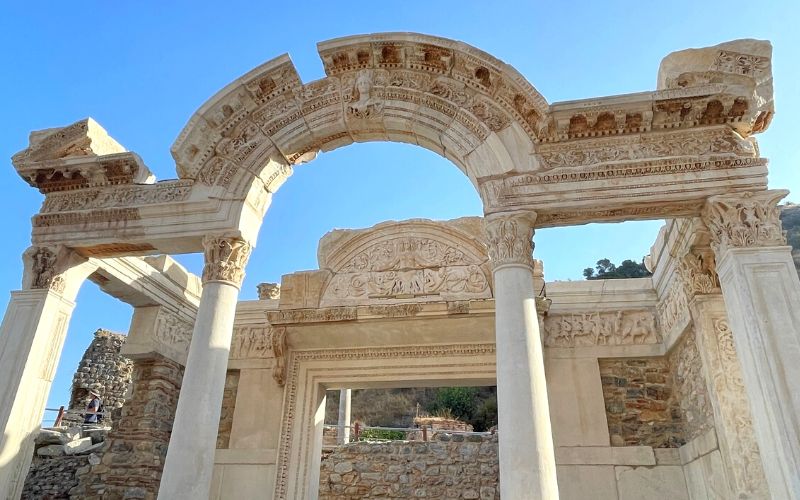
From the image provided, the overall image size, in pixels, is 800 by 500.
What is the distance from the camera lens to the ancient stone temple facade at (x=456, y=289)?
5.15 m

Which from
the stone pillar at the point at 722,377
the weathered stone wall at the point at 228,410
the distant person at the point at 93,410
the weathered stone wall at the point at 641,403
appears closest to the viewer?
the stone pillar at the point at 722,377

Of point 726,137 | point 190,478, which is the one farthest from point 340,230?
point 726,137

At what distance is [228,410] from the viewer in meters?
8.66

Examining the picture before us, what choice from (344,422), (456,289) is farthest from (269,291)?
(344,422)

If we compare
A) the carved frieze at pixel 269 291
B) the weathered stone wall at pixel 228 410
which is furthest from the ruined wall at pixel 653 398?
the carved frieze at pixel 269 291

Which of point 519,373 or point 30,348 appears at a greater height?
point 30,348

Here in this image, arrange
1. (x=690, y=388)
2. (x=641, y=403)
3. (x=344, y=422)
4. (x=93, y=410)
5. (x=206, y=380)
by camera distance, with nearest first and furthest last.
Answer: (x=206, y=380) → (x=690, y=388) → (x=641, y=403) → (x=344, y=422) → (x=93, y=410)

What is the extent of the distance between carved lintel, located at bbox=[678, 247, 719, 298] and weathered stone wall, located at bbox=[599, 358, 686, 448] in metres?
1.77

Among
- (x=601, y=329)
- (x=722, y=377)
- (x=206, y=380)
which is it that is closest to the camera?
(x=206, y=380)

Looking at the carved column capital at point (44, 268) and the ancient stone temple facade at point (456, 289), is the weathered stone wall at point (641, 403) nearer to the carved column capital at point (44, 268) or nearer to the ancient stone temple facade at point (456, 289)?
the ancient stone temple facade at point (456, 289)

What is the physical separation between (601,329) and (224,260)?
17.4 feet

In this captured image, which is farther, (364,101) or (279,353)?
(279,353)

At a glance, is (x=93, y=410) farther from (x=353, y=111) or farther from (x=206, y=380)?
(x=353, y=111)

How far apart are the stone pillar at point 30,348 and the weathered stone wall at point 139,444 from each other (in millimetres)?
2104
